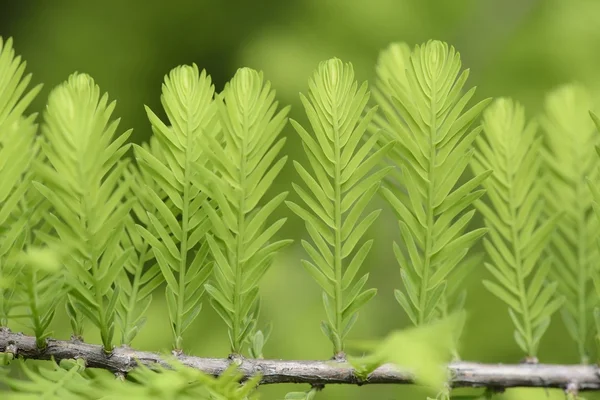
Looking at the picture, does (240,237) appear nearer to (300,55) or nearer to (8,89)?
(8,89)

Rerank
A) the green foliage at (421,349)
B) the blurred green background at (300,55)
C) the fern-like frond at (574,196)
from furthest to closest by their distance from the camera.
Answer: the blurred green background at (300,55) < the fern-like frond at (574,196) < the green foliage at (421,349)

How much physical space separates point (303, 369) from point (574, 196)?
264 millimetres

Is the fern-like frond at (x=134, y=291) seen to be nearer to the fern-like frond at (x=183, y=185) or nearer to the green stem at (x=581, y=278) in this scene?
the fern-like frond at (x=183, y=185)

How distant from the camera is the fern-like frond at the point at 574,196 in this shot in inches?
18.7

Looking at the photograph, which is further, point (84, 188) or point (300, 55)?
point (300, 55)

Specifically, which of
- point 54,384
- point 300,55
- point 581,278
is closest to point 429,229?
point 581,278

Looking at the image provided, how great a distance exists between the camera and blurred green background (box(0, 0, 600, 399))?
952 millimetres

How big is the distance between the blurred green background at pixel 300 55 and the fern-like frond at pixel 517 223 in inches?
17.7

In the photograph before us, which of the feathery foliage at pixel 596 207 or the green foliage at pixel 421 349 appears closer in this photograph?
the green foliage at pixel 421 349

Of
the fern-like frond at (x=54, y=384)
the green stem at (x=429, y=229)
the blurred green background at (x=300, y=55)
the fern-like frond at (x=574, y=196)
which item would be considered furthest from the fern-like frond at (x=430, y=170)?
the blurred green background at (x=300, y=55)

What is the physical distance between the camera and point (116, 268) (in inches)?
16.0

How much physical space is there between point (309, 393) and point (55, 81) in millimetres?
996

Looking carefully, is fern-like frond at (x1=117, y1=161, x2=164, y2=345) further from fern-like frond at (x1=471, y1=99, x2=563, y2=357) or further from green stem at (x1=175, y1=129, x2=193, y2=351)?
fern-like frond at (x1=471, y1=99, x2=563, y2=357)

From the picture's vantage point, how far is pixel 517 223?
0.47 meters
